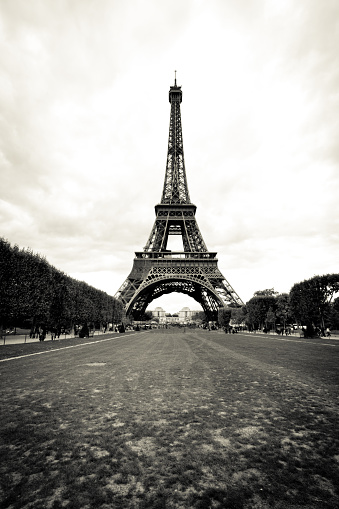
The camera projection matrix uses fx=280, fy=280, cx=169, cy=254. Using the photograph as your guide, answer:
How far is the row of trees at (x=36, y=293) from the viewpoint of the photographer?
24.0m

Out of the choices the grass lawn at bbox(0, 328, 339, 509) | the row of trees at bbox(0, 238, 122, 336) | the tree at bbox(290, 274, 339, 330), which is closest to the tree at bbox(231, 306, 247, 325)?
the tree at bbox(290, 274, 339, 330)

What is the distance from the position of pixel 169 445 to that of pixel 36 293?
86.3ft

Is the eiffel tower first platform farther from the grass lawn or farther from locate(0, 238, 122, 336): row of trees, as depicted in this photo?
the grass lawn

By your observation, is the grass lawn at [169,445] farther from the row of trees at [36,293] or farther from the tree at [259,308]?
the tree at [259,308]

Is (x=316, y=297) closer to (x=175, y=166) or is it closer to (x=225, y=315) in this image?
(x=225, y=315)

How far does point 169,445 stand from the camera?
386 centimetres

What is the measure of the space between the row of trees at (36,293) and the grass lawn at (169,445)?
61.8 feet

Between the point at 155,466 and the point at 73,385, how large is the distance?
4959 mm

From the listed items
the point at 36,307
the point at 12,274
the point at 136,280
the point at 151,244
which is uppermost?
the point at 151,244

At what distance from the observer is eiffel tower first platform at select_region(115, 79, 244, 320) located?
54.6m

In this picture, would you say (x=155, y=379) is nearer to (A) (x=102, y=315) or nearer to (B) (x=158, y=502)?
(B) (x=158, y=502)

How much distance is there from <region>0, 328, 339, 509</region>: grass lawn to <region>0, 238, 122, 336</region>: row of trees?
61.8ft

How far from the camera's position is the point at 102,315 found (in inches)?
1774

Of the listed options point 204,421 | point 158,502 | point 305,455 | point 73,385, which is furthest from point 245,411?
point 73,385
